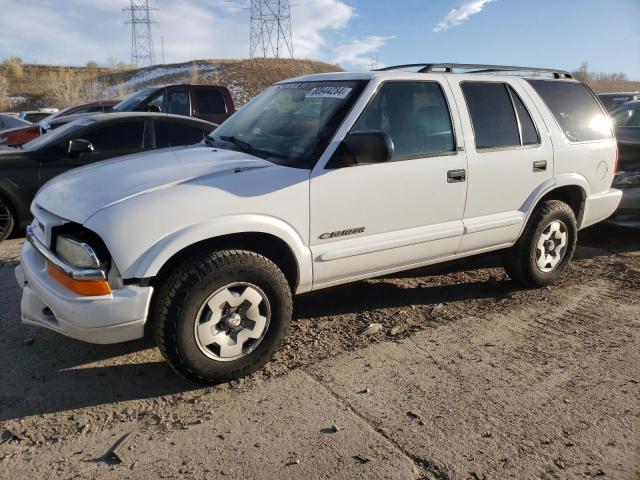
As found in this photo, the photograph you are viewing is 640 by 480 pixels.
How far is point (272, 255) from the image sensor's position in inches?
126

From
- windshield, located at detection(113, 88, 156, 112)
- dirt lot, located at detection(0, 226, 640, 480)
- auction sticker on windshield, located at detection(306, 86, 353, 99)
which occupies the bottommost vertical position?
dirt lot, located at detection(0, 226, 640, 480)

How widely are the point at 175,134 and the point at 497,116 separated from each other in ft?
14.3

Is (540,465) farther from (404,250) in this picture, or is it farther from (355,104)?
(355,104)

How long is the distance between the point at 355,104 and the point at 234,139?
38.3 inches

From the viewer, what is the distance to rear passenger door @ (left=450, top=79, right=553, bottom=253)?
3.87 metres

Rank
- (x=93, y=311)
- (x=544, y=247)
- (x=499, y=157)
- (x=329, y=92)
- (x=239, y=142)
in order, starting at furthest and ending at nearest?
(x=544, y=247), (x=499, y=157), (x=239, y=142), (x=329, y=92), (x=93, y=311)

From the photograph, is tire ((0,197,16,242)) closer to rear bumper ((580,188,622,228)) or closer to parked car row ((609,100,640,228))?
rear bumper ((580,188,622,228))

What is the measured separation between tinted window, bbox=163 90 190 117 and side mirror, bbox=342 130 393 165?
791cm

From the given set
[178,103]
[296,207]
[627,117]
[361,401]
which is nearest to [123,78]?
[178,103]

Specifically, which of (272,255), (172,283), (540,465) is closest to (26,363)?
(172,283)

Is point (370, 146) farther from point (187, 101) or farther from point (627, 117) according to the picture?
point (187, 101)

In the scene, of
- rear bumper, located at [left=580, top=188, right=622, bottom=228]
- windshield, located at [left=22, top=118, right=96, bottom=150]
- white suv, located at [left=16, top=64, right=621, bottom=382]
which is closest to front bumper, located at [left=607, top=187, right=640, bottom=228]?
rear bumper, located at [left=580, top=188, right=622, bottom=228]

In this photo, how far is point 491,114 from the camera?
4.02 meters

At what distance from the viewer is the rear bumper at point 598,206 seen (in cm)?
473
